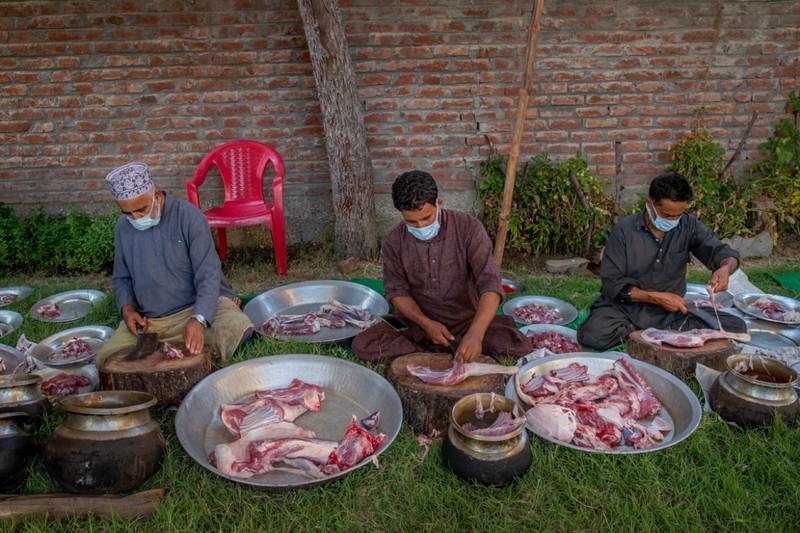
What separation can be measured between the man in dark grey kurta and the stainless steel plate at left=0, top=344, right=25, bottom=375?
4.06 m

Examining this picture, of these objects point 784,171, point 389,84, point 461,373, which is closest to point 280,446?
point 461,373

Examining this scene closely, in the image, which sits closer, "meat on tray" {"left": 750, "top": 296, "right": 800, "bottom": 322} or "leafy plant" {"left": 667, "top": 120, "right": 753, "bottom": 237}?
"meat on tray" {"left": 750, "top": 296, "right": 800, "bottom": 322}

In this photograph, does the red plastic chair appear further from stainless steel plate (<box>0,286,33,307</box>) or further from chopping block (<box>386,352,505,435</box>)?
chopping block (<box>386,352,505,435</box>)

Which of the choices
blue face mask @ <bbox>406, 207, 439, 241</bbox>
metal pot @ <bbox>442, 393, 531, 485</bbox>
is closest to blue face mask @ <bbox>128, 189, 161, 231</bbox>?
blue face mask @ <bbox>406, 207, 439, 241</bbox>

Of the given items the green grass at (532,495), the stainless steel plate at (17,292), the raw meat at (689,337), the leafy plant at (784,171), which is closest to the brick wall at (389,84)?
the leafy plant at (784,171)

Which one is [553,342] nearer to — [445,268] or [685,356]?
[685,356]

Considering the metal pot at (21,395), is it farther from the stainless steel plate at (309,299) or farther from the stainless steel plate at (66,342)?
the stainless steel plate at (309,299)

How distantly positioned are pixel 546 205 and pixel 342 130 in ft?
7.56

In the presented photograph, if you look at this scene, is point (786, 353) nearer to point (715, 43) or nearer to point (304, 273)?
point (715, 43)

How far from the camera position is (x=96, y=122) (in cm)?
679

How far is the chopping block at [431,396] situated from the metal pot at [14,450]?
1920mm

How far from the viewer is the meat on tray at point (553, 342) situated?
15.3 ft

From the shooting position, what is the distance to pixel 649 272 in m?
4.61

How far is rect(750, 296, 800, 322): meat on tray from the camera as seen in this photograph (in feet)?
16.4
